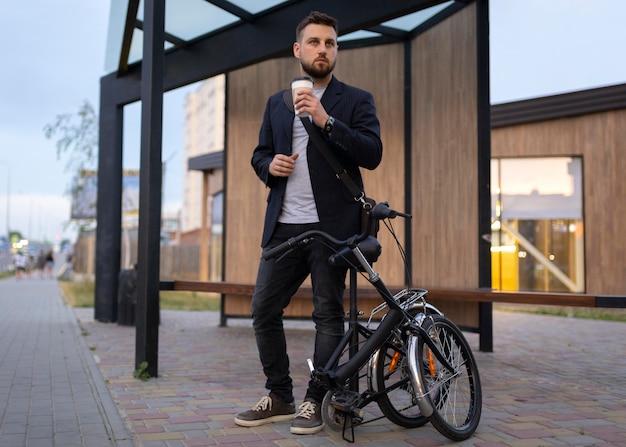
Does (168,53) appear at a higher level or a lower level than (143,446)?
higher

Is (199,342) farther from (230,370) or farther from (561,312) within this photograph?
(561,312)

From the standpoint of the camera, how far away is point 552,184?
14.0 meters

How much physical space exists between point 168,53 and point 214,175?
1423 centimetres

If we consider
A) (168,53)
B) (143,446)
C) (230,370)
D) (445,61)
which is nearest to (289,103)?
(143,446)

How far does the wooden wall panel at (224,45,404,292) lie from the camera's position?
825cm

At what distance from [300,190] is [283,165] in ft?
0.84

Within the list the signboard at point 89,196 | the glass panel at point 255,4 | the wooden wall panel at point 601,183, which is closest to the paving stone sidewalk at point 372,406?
the glass panel at point 255,4

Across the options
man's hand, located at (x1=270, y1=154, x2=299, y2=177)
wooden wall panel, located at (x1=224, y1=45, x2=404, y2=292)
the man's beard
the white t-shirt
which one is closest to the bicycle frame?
the white t-shirt

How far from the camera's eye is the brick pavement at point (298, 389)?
3537 mm

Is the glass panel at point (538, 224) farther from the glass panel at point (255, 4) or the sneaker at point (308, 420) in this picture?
the sneaker at point (308, 420)

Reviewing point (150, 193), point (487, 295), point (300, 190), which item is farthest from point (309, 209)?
point (487, 295)

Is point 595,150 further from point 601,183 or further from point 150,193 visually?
point 150,193

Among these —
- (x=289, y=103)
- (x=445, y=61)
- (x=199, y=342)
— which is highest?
(x=445, y=61)

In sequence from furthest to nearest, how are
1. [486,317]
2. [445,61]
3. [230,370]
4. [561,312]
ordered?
[561,312] < [445,61] < [486,317] < [230,370]
